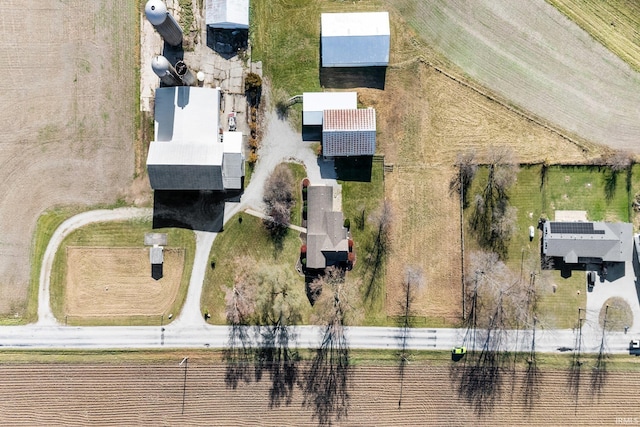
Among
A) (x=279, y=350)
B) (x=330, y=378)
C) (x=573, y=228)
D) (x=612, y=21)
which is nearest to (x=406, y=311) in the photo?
(x=330, y=378)

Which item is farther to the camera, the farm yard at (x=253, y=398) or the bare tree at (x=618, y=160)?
the bare tree at (x=618, y=160)

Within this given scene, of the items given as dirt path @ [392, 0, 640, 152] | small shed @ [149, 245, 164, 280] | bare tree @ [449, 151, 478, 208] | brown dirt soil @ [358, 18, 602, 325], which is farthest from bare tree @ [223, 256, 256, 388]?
dirt path @ [392, 0, 640, 152]

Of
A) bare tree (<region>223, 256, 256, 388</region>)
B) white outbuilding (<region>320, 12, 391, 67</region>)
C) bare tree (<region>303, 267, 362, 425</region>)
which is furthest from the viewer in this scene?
bare tree (<region>303, 267, 362, 425</region>)

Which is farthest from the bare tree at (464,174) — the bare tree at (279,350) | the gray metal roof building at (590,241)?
the bare tree at (279,350)

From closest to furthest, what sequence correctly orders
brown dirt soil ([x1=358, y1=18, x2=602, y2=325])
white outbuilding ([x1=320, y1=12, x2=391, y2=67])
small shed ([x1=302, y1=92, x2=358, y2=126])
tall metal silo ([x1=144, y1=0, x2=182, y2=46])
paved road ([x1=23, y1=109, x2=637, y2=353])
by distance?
1. tall metal silo ([x1=144, y1=0, x2=182, y2=46])
2. white outbuilding ([x1=320, y1=12, x2=391, y2=67])
3. paved road ([x1=23, y1=109, x2=637, y2=353])
4. small shed ([x1=302, y1=92, x2=358, y2=126])
5. brown dirt soil ([x1=358, y1=18, x2=602, y2=325])

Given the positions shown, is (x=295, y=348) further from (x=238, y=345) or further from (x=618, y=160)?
(x=618, y=160)

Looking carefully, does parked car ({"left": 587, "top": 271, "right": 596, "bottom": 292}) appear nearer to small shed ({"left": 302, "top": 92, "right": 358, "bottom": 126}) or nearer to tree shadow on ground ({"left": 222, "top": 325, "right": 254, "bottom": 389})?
small shed ({"left": 302, "top": 92, "right": 358, "bottom": 126})

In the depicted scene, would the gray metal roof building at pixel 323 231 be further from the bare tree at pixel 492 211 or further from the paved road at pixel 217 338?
the bare tree at pixel 492 211
